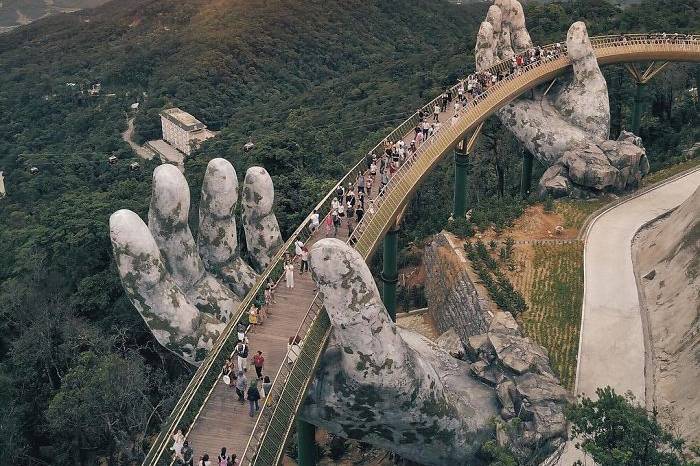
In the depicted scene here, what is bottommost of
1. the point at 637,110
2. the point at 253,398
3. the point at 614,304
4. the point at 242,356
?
the point at 614,304

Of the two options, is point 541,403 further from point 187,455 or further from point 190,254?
point 190,254

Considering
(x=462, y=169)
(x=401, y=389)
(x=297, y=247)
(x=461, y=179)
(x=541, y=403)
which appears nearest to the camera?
(x=401, y=389)

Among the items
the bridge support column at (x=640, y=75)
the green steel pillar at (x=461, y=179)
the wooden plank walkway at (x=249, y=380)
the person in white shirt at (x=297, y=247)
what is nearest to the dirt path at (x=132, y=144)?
the green steel pillar at (x=461, y=179)

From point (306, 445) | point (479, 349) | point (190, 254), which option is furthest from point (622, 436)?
point (190, 254)

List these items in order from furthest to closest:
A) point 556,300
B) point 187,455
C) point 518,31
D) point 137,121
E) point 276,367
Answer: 1. point 137,121
2. point 518,31
3. point 556,300
4. point 276,367
5. point 187,455

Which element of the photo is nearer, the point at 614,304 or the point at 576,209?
the point at 614,304

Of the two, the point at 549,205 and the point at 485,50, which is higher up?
the point at 485,50

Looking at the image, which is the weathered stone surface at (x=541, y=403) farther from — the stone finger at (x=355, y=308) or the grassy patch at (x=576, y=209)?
the grassy patch at (x=576, y=209)

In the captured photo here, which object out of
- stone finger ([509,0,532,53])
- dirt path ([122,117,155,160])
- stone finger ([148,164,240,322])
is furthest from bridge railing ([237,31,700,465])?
dirt path ([122,117,155,160])
